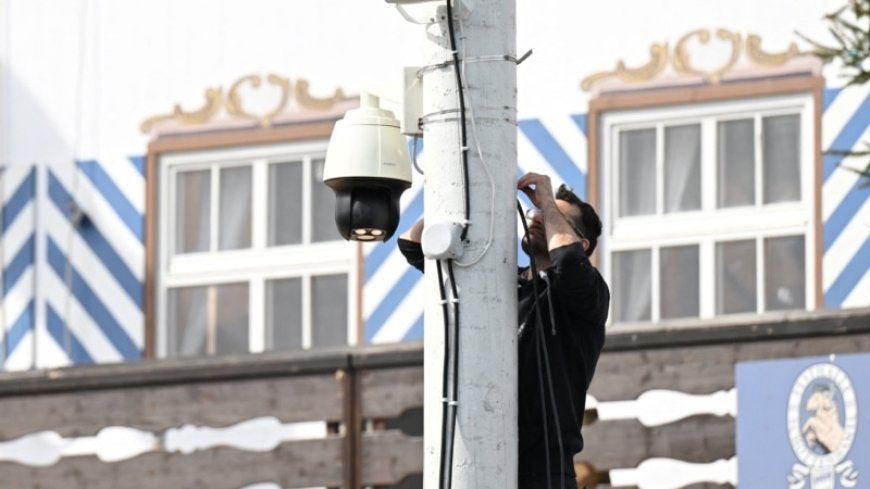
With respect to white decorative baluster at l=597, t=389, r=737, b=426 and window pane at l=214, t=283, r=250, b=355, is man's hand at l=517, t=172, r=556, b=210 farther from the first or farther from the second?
window pane at l=214, t=283, r=250, b=355

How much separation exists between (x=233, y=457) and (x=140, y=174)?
2133 millimetres

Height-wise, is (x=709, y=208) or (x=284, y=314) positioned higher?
(x=709, y=208)

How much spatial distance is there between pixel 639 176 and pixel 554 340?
547 centimetres

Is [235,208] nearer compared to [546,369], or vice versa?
[546,369]

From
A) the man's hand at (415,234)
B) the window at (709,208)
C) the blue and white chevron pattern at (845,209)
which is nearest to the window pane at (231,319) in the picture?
the window at (709,208)

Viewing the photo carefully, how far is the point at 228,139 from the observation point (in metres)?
14.3

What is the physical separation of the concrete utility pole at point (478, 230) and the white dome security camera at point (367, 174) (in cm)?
34

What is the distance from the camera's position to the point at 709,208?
1298cm

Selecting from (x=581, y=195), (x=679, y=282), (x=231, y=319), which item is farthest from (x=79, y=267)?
(x=679, y=282)

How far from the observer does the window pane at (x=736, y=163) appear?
12.9m

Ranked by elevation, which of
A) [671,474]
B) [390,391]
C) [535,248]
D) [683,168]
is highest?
[683,168]

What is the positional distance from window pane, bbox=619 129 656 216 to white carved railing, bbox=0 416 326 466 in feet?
6.92

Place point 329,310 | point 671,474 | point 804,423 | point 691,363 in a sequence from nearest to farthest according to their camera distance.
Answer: point 804,423, point 691,363, point 671,474, point 329,310

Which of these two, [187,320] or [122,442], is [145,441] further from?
[187,320]
